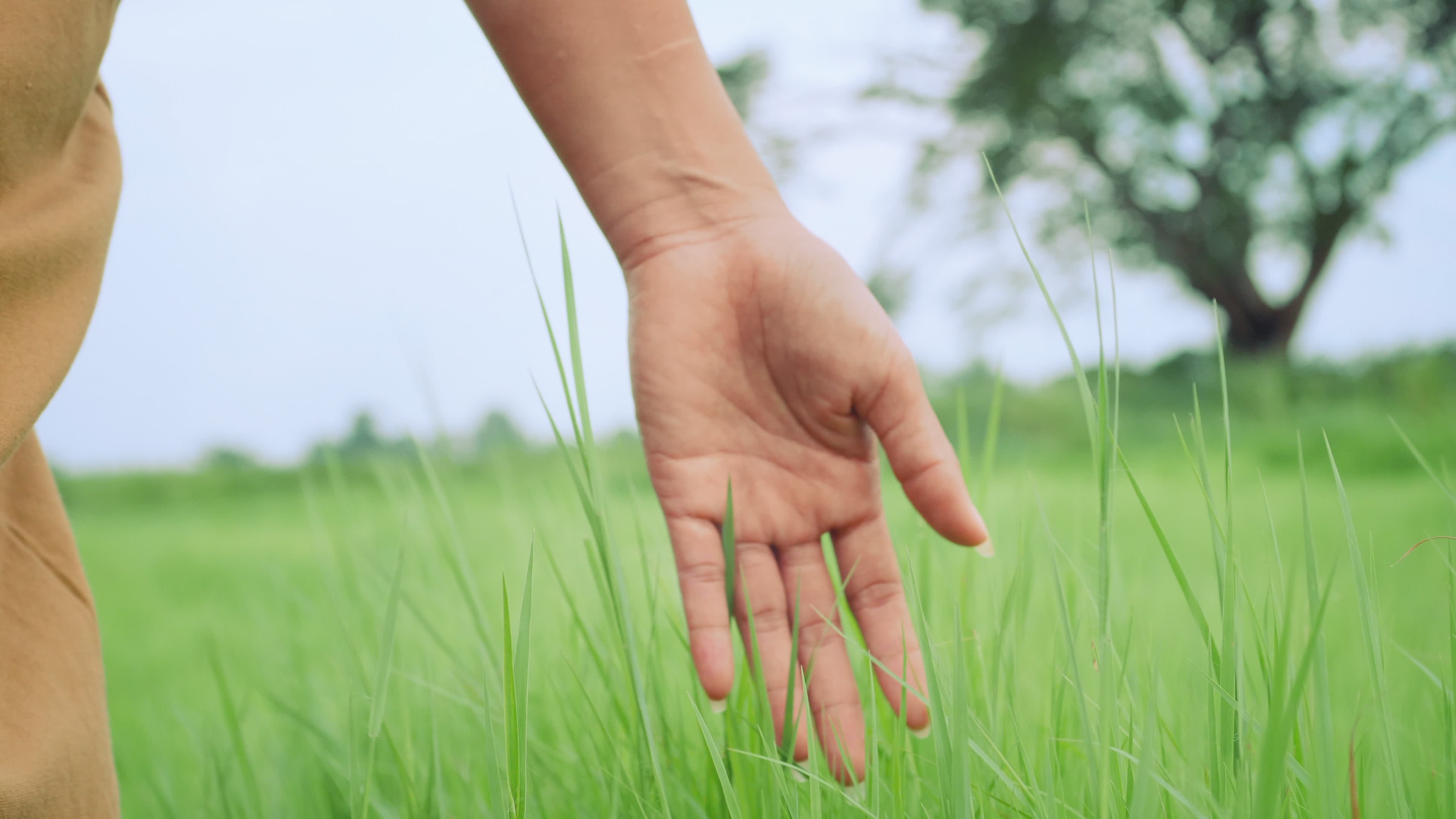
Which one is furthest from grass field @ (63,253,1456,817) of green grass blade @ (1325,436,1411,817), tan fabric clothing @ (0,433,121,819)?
tan fabric clothing @ (0,433,121,819)

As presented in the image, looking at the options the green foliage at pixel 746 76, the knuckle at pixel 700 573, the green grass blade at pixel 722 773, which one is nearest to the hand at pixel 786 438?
the knuckle at pixel 700 573

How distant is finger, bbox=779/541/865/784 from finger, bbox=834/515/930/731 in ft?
0.08

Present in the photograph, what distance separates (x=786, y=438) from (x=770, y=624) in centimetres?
17

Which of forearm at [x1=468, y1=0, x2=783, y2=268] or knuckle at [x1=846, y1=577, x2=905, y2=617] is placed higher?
forearm at [x1=468, y1=0, x2=783, y2=268]

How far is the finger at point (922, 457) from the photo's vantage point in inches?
30.6

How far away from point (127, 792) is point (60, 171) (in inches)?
49.1

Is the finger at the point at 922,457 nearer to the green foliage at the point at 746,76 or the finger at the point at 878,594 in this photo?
the finger at the point at 878,594

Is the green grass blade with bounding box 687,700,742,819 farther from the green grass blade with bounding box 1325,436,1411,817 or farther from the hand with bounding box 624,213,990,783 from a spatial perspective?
the green grass blade with bounding box 1325,436,1411,817

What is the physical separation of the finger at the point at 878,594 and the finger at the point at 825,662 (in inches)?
0.9

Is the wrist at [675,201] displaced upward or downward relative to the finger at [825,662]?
upward

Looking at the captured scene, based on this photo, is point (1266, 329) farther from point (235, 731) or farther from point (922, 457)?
point (235, 731)

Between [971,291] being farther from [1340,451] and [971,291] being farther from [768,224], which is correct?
[768,224]

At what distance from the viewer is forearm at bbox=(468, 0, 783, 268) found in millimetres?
773

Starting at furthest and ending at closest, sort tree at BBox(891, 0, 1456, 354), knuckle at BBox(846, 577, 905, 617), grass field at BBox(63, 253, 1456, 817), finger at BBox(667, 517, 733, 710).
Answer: tree at BBox(891, 0, 1456, 354) → knuckle at BBox(846, 577, 905, 617) → finger at BBox(667, 517, 733, 710) → grass field at BBox(63, 253, 1456, 817)
